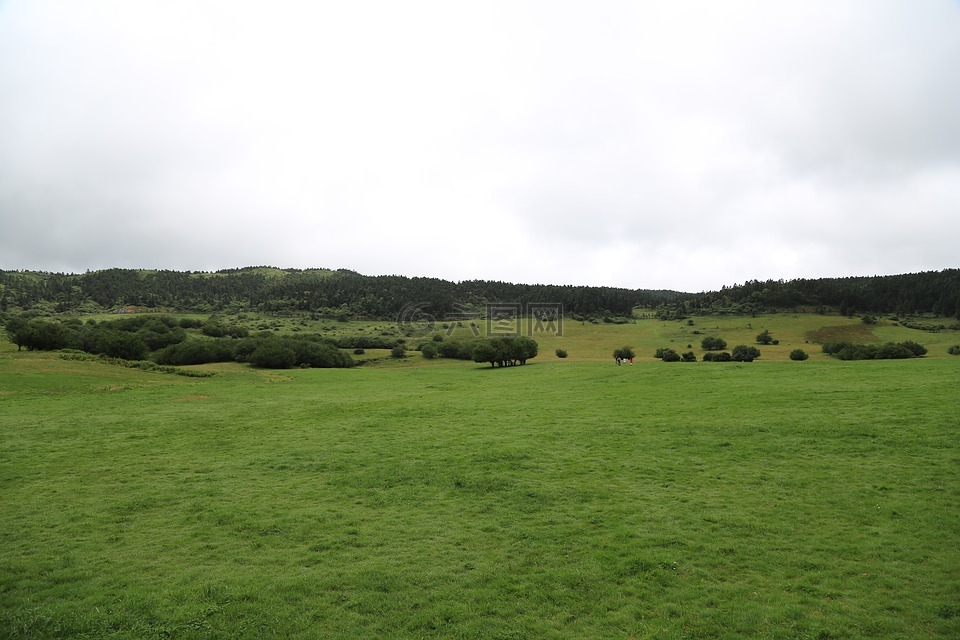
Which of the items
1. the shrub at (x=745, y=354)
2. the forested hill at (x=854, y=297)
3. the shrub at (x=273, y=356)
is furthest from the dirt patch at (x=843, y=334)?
the shrub at (x=273, y=356)

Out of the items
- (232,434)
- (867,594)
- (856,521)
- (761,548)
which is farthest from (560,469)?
(232,434)

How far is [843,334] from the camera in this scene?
11075 centimetres

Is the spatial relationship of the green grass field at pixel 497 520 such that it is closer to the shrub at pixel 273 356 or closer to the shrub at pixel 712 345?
the shrub at pixel 273 356

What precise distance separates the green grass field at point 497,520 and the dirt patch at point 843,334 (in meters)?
85.4

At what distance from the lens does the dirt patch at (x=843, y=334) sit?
342 feet

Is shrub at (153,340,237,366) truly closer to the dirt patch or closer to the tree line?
the tree line

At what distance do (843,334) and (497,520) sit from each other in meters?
125

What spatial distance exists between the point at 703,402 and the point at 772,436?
9.34 m

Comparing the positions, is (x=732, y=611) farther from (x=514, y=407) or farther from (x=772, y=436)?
(x=514, y=407)

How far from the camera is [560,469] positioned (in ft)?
66.6

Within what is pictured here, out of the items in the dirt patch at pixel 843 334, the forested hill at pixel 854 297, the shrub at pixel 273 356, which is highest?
the forested hill at pixel 854 297

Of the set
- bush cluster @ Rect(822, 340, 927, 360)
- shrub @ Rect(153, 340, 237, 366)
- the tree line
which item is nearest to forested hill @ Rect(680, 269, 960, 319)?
bush cluster @ Rect(822, 340, 927, 360)

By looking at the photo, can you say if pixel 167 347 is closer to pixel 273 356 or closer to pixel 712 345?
pixel 273 356

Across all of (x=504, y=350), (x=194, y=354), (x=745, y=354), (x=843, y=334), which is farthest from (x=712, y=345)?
(x=194, y=354)
